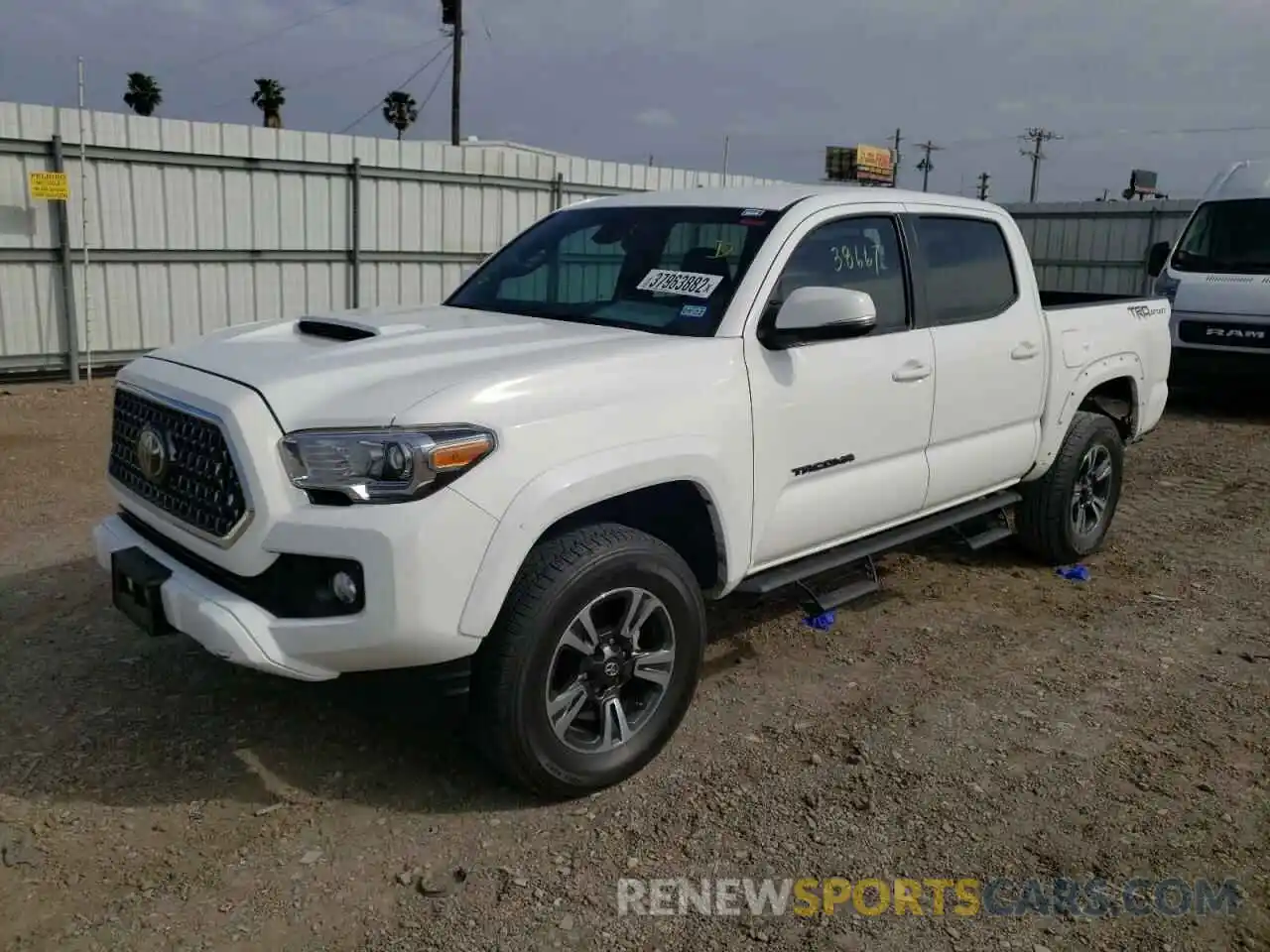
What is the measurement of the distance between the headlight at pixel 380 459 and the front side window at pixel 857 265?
1.50 meters

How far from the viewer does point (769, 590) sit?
3.96 meters

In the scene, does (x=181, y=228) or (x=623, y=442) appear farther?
(x=181, y=228)

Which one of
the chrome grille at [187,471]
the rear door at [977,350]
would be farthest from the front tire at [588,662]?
the rear door at [977,350]

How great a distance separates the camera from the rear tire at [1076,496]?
18.6 ft

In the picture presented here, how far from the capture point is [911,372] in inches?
173

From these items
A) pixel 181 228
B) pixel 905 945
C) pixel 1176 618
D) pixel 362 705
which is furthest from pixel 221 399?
pixel 181 228

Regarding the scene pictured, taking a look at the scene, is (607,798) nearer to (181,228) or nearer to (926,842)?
(926,842)

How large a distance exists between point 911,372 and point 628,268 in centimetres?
121

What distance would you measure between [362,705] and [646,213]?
2.27m

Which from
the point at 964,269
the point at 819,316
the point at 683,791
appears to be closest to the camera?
the point at 683,791

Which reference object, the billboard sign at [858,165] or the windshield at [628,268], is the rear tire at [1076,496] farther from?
the billboard sign at [858,165]

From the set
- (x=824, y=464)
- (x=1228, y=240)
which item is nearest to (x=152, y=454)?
(x=824, y=464)

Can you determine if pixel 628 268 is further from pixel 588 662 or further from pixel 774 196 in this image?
pixel 588 662

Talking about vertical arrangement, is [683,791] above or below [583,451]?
below
